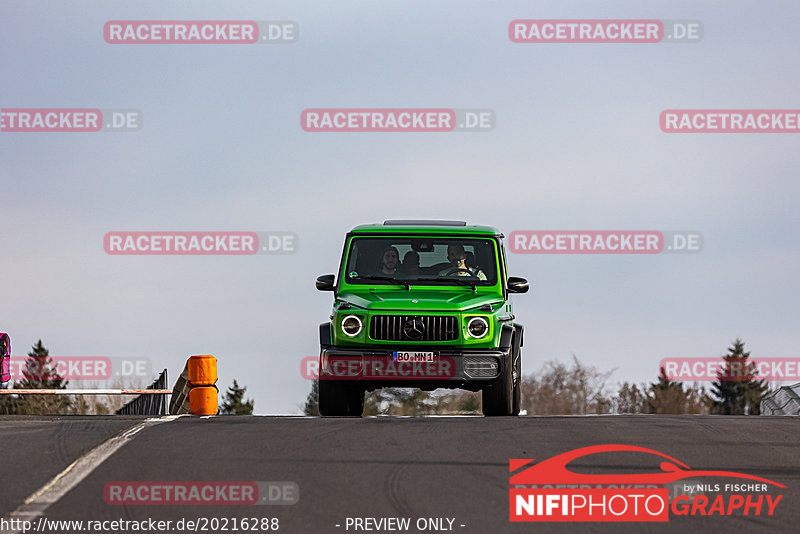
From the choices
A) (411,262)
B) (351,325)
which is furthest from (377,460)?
(411,262)

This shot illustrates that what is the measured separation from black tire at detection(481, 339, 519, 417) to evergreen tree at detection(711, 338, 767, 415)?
315 feet

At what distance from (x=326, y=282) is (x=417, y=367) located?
1.78 m

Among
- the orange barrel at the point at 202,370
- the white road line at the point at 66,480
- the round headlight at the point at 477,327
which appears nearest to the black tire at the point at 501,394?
the round headlight at the point at 477,327

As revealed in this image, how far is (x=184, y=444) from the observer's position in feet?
33.2

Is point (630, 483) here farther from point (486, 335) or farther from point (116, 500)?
point (486, 335)

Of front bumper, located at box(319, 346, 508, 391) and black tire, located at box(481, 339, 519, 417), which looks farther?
black tire, located at box(481, 339, 519, 417)

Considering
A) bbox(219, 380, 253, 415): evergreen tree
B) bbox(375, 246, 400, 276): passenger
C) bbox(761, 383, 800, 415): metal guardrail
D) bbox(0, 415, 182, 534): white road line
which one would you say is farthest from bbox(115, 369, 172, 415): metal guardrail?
bbox(219, 380, 253, 415): evergreen tree

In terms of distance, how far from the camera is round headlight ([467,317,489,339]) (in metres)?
14.3

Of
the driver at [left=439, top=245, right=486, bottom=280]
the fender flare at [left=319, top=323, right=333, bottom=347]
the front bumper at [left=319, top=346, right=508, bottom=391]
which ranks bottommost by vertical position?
→ the front bumper at [left=319, top=346, right=508, bottom=391]

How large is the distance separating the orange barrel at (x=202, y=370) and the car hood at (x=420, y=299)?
4366 mm

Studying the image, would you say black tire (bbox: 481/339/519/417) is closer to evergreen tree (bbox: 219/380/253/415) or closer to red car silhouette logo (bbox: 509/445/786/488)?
red car silhouette logo (bbox: 509/445/786/488)

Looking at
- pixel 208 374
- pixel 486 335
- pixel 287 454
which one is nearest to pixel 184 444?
pixel 287 454

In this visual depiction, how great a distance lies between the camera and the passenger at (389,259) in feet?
49.9

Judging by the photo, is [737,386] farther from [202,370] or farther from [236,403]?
[202,370]
